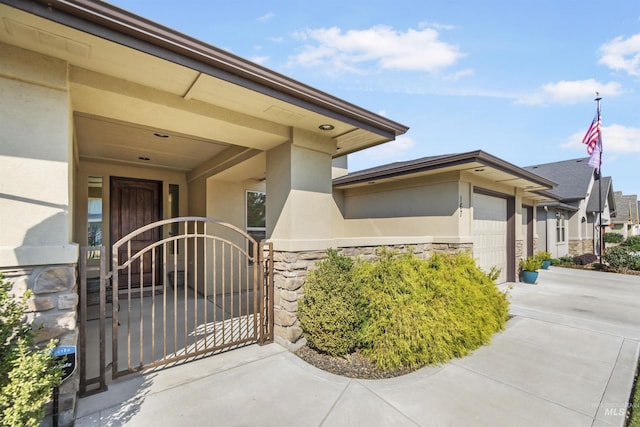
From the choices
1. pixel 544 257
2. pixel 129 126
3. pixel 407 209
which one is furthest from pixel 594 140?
pixel 129 126

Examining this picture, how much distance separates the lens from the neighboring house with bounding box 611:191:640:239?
1047 inches

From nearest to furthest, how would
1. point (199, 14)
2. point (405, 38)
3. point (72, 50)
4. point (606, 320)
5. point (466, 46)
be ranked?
point (72, 50) → point (199, 14) → point (606, 320) → point (466, 46) → point (405, 38)

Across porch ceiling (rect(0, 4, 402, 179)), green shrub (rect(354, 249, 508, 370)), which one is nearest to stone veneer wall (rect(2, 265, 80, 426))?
porch ceiling (rect(0, 4, 402, 179))

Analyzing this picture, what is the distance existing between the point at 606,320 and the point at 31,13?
8476 millimetres

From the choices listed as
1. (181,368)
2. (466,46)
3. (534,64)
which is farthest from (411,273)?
(534,64)

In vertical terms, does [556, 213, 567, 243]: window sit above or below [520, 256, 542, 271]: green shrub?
above

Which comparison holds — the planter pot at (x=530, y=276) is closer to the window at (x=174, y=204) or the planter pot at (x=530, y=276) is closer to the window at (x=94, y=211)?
the window at (x=174, y=204)

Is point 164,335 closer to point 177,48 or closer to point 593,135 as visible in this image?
point 177,48

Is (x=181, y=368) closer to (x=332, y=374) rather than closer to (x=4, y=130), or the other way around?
(x=332, y=374)

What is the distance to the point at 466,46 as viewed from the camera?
19.2 ft

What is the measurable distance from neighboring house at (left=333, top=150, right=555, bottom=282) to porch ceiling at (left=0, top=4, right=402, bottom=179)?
8.17 ft

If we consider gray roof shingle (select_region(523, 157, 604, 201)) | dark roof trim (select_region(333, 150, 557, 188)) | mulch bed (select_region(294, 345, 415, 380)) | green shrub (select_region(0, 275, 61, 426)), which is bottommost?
mulch bed (select_region(294, 345, 415, 380))

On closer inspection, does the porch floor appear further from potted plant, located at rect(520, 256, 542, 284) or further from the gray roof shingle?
the gray roof shingle

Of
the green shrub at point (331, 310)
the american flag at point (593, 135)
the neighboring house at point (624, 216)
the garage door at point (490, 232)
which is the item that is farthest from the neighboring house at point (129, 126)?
the neighboring house at point (624, 216)
